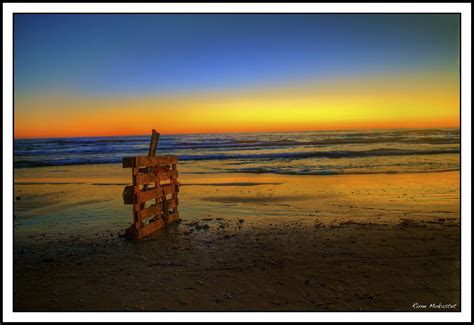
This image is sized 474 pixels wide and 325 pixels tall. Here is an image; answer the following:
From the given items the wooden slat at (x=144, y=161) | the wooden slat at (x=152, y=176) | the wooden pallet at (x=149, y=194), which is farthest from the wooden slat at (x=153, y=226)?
the wooden slat at (x=144, y=161)

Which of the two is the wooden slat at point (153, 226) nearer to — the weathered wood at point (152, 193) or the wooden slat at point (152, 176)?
the weathered wood at point (152, 193)

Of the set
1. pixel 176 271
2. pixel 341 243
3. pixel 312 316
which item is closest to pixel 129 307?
pixel 176 271

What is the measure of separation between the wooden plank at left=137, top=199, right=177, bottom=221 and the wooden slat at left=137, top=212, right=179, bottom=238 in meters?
0.19

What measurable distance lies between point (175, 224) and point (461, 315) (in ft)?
20.5

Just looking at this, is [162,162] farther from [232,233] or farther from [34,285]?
[34,285]

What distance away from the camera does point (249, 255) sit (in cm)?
695

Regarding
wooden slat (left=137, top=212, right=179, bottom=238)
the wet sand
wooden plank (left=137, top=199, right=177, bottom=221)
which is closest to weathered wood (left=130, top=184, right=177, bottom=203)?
wooden plank (left=137, top=199, right=177, bottom=221)

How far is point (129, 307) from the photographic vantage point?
201 inches

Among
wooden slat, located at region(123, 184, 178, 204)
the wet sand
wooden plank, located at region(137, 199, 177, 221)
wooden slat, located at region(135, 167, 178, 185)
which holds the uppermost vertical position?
wooden slat, located at region(135, 167, 178, 185)

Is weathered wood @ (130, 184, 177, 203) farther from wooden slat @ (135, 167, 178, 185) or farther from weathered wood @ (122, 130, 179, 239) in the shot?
wooden slat @ (135, 167, 178, 185)

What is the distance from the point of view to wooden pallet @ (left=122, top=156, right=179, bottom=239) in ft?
26.0

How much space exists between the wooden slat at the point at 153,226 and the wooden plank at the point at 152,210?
19 cm

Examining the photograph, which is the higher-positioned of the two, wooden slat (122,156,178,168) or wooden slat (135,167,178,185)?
wooden slat (122,156,178,168)

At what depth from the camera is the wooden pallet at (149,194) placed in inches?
313
